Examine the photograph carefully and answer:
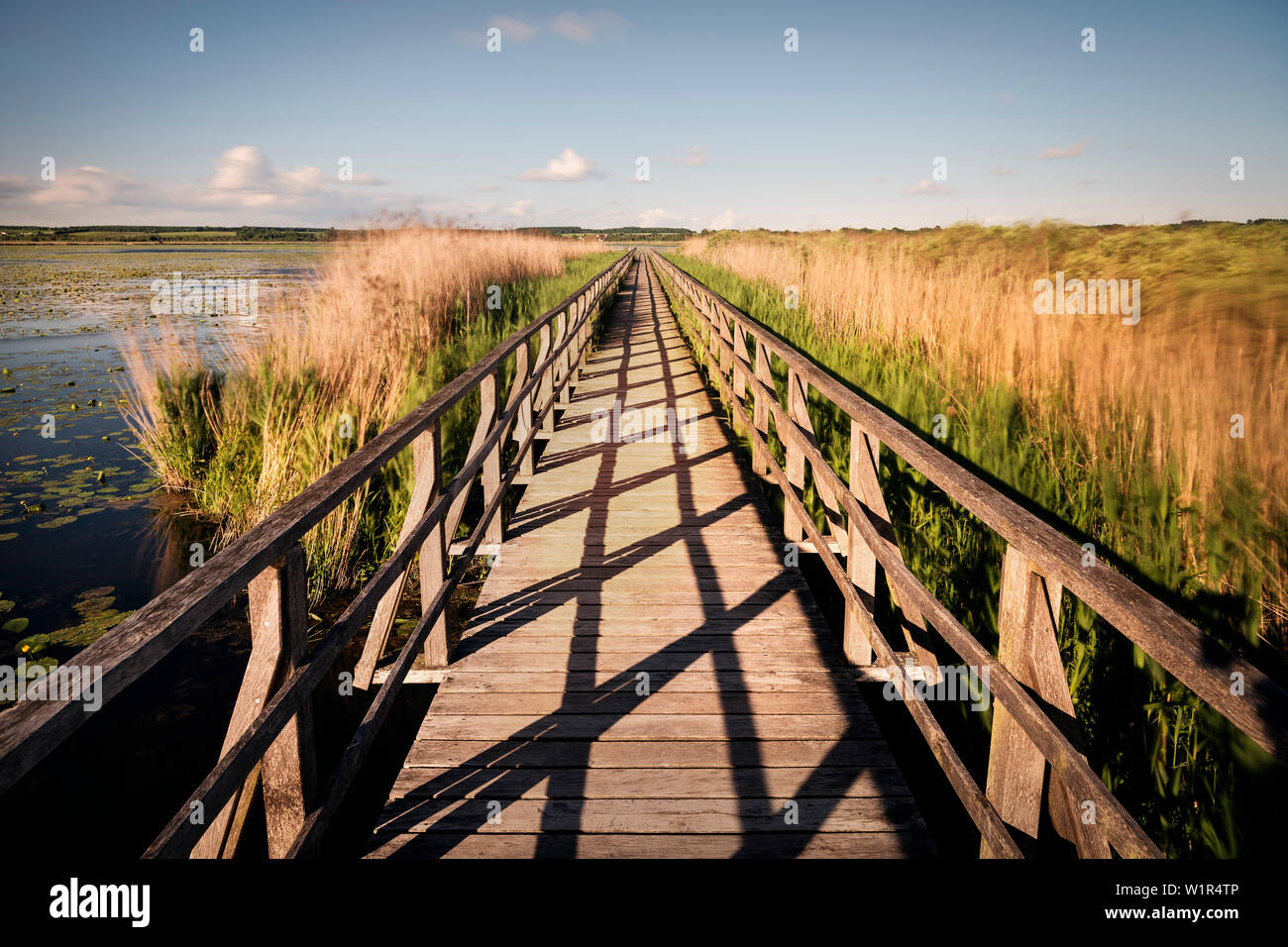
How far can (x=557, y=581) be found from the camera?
160 inches

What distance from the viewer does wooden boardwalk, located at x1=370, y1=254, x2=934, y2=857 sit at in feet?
7.27

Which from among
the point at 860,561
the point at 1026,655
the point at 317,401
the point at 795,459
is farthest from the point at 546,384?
the point at 1026,655

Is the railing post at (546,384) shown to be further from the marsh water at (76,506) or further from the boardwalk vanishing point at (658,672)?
the marsh water at (76,506)

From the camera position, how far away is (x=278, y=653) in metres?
1.66

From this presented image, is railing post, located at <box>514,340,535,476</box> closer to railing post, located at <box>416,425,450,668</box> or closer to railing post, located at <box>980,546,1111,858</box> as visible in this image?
railing post, located at <box>416,425,450,668</box>

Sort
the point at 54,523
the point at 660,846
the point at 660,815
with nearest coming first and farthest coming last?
the point at 660,846 → the point at 660,815 → the point at 54,523

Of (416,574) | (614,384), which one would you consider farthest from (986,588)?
(614,384)

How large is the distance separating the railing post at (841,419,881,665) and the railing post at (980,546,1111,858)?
115cm

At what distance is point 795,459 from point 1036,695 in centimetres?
272

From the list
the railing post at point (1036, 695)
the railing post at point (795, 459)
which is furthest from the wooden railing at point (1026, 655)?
the railing post at point (795, 459)

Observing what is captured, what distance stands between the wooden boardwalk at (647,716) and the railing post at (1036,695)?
0.46m

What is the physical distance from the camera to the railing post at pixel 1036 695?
1.59 m

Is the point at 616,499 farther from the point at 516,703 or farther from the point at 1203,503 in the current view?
the point at 1203,503

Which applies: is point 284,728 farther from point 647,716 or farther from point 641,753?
point 647,716
